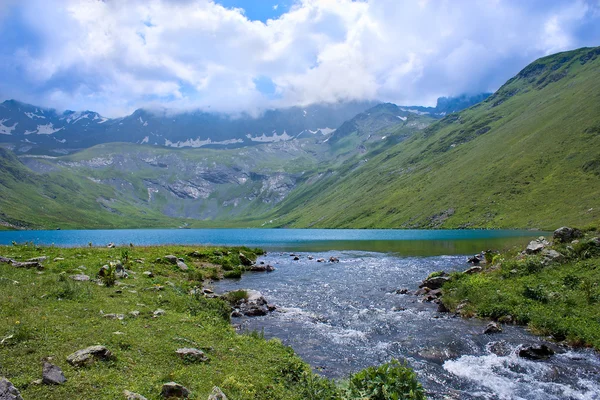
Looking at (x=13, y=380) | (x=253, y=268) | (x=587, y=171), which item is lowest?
(x=253, y=268)

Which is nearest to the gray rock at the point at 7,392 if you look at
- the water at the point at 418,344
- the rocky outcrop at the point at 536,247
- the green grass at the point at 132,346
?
the green grass at the point at 132,346

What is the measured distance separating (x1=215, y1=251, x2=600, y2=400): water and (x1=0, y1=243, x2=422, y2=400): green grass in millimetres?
4362

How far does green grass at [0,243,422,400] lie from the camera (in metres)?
11.1

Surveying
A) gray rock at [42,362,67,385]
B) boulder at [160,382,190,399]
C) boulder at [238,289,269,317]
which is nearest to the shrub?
boulder at [160,382,190,399]

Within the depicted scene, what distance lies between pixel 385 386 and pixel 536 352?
573 inches

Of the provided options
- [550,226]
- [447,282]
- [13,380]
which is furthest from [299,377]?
[550,226]

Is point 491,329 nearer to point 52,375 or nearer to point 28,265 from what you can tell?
point 52,375

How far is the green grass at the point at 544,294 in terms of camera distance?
22672 millimetres

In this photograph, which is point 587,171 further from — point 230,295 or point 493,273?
point 230,295

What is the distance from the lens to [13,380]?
10000mm

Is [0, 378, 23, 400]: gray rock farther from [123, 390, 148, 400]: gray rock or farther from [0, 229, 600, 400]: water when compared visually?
[0, 229, 600, 400]: water

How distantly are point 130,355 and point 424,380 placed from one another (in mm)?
13957

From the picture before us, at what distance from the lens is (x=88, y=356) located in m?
12.1

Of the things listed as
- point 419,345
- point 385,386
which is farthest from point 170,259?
point 385,386
